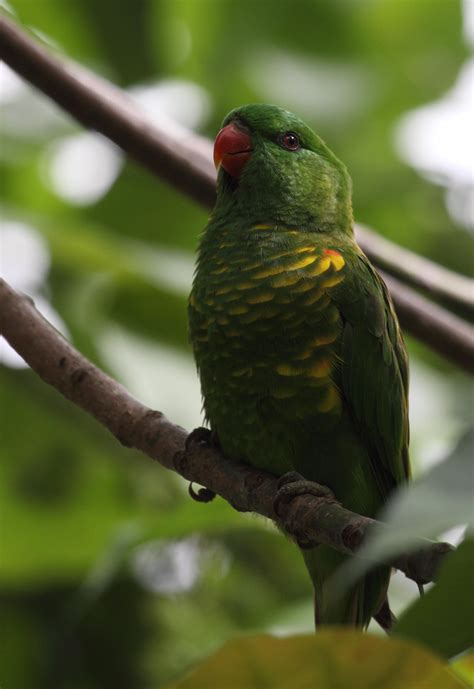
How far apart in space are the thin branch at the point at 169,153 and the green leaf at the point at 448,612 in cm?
132

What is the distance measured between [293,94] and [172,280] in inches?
45.6

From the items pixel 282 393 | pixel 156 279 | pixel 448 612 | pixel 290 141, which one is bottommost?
pixel 156 279

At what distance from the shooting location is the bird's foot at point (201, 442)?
197 cm

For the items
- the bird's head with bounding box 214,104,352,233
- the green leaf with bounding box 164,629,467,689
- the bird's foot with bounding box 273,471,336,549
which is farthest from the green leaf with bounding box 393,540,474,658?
the bird's head with bounding box 214,104,352,233

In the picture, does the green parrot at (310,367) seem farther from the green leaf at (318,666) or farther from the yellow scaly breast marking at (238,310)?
the green leaf at (318,666)

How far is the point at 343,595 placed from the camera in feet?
7.07

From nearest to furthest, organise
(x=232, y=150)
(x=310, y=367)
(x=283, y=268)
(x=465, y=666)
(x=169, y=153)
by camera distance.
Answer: (x=465, y=666) → (x=310, y=367) → (x=283, y=268) → (x=169, y=153) → (x=232, y=150)

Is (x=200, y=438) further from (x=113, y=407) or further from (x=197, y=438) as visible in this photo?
(x=113, y=407)

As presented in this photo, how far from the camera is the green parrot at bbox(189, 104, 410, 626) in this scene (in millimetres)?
2043

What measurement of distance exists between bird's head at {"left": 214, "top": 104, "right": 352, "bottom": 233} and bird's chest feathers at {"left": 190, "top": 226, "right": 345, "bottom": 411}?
5.3 inches

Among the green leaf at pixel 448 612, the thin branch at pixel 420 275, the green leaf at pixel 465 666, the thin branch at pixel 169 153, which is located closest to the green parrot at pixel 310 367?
the thin branch at pixel 169 153

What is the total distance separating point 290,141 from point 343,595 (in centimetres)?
118

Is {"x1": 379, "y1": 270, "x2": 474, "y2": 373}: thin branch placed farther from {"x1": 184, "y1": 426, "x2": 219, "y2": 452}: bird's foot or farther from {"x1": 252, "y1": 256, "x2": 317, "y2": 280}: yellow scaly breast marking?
{"x1": 184, "y1": 426, "x2": 219, "y2": 452}: bird's foot

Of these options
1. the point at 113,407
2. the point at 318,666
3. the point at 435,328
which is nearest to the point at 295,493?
the point at 113,407
